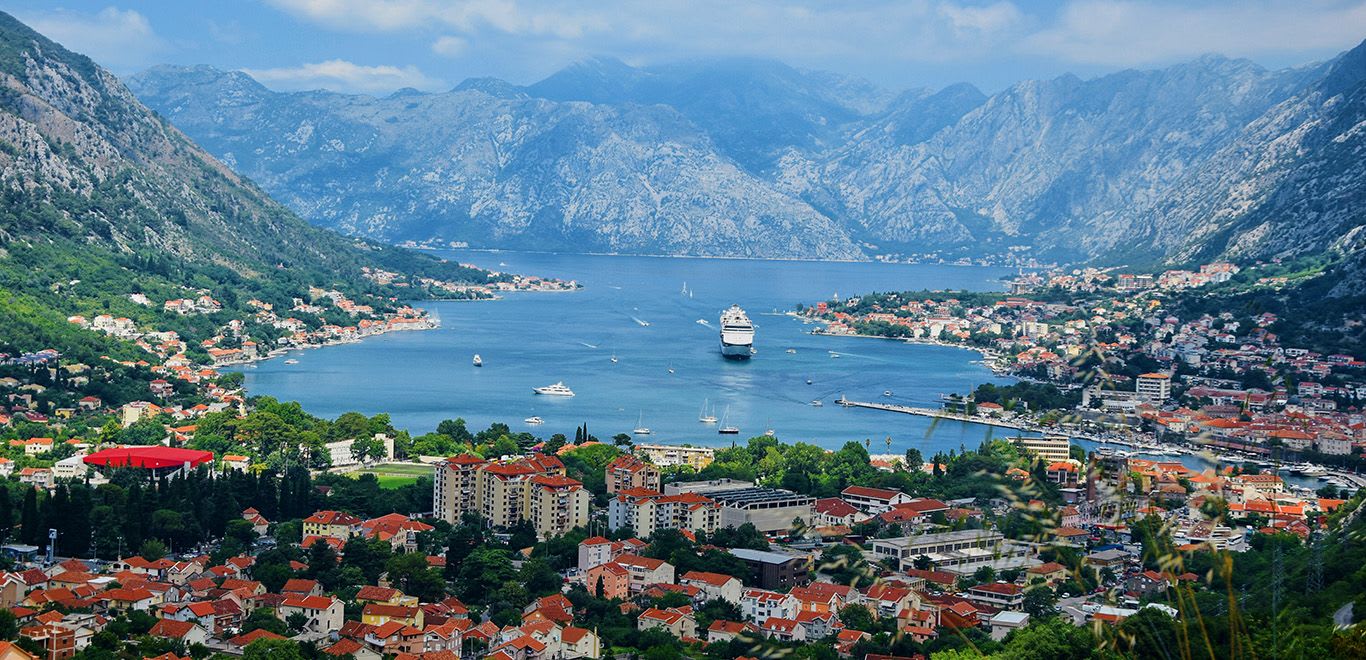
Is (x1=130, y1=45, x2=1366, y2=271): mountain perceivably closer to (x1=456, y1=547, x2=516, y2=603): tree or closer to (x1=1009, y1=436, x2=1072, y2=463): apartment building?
(x1=1009, y1=436, x2=1072, y2=463): apartment building

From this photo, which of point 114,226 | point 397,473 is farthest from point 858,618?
point 114,226

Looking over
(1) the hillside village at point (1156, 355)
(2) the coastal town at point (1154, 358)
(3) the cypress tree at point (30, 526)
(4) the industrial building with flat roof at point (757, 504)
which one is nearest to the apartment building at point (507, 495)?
(4) the industrial building with flat roof at point (757, 504)

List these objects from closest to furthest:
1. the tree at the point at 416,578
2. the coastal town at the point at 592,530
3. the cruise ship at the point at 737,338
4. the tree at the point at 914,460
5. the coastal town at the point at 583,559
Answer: the coastal town at the point at 592,530
the coastal town at the point at 583,559
the tree at the point at 416,578
the tree at the point at 914,460
the cruise ship at the point at 737,338

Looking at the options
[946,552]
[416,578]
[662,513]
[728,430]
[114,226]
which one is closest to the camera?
[416,578]

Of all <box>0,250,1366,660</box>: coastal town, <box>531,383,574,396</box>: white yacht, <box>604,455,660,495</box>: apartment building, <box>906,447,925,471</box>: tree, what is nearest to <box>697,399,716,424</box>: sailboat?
<box>531,383,574,396</box>: white yacht

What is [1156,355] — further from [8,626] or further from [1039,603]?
[8,626]

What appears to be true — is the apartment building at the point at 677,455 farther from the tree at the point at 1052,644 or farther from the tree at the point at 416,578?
the tree at the point at 1052,644

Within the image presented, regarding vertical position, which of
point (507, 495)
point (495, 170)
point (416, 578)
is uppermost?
point (495, 170)
